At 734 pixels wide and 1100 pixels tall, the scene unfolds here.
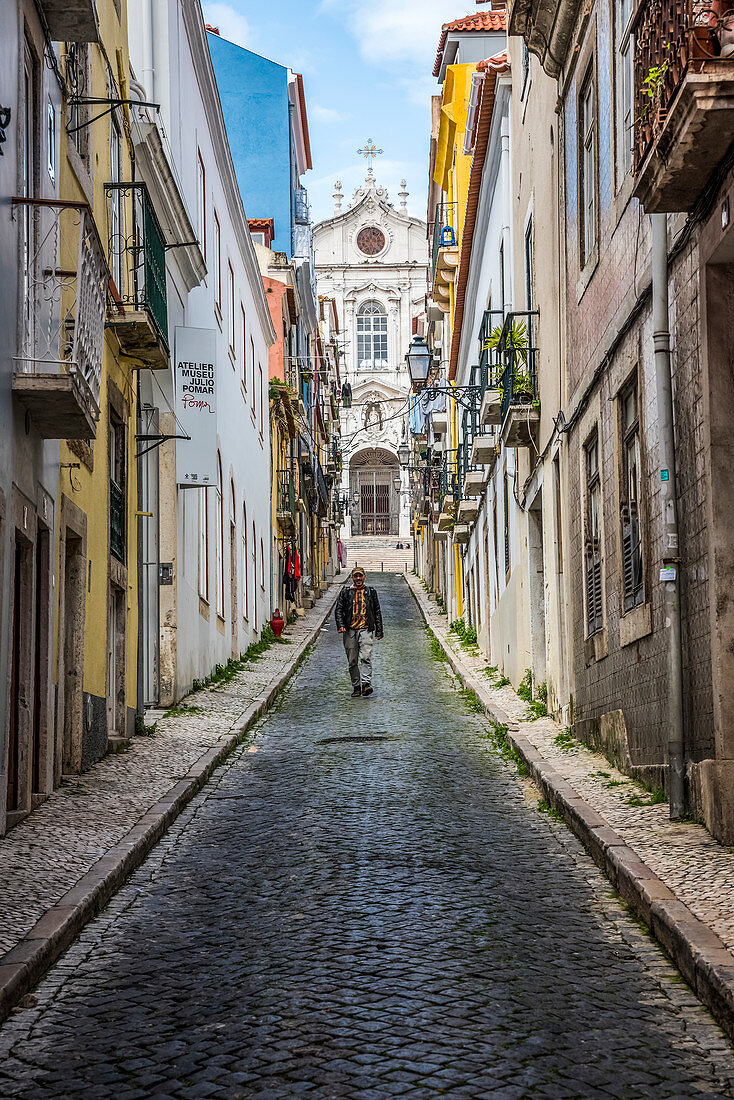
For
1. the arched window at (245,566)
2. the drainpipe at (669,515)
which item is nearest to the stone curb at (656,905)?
the drainpipe at (669,515)

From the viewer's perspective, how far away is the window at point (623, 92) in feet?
34.6

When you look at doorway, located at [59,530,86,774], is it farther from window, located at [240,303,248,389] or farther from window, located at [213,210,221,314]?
window, located at [240,303,248,389]

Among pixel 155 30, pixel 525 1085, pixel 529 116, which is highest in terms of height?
pixel 155 30

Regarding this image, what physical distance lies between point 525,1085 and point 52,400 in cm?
581

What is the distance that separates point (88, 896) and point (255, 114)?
107ft

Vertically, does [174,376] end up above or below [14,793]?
above

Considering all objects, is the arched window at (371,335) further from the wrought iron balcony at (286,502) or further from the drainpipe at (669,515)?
the drainpipe at (669,515)

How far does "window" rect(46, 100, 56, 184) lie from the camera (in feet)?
33.8

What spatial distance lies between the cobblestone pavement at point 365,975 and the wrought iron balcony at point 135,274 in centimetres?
475

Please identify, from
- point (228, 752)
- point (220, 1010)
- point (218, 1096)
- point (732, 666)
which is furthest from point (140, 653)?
point (218, 1096)

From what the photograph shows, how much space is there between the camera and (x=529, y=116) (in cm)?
1697

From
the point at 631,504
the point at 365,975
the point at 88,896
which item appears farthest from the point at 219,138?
the point at 365,975

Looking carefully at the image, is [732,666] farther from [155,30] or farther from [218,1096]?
[155,30]

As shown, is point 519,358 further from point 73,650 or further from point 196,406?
point 73,650
